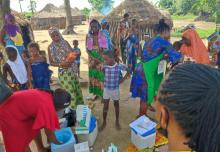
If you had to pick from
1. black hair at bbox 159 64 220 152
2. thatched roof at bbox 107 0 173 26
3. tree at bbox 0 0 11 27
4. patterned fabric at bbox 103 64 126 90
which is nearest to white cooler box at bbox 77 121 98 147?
patterned fabric at bbox 103 64 126 90

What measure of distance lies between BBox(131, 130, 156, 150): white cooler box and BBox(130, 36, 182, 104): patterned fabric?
0.79 m

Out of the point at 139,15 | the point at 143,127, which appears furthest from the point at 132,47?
the point at 139,15

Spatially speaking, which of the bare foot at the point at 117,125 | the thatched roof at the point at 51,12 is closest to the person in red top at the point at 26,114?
the bare foot at the point at 117,125

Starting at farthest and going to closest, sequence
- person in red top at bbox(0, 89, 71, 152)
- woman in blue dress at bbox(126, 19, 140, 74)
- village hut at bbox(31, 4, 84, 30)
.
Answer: village hut at bbox(31, 4, 84, 30), woman in blue dress at bbox(126, 19, 140, 74), person in red top at bbox(0, 89, 71, 152)

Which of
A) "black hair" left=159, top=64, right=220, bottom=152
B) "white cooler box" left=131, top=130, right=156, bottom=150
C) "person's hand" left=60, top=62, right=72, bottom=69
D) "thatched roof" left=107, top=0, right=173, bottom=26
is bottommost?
"white cooler box" left=131, top=130, right=156, bottom=150

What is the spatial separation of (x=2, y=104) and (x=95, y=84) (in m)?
2.62

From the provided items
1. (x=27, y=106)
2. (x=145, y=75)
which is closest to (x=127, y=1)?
(x=145, y=75)

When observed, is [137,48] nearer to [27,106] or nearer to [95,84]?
[95,84]

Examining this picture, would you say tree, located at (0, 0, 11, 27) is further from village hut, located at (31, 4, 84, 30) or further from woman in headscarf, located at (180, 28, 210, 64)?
village hut, located at (31, 4, 84, 30)

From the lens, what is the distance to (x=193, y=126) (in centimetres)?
97

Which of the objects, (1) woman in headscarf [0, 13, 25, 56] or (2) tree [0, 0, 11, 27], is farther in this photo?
(2) tree [0, 0, 11, 27]

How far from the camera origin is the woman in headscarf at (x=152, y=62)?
407cm

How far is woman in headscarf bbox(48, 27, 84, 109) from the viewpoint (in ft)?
15.0

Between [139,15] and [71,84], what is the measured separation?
7730 mm
